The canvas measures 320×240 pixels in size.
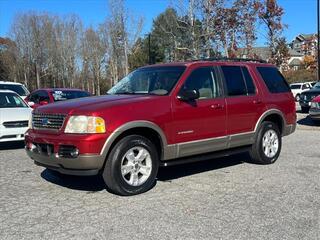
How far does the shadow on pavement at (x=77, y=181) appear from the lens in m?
6.76

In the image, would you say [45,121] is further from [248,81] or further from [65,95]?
[65,95]

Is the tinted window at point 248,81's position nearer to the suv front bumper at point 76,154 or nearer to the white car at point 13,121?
the suv front bumper at point 76,154

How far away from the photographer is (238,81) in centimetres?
798

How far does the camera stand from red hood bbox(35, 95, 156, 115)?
604cm

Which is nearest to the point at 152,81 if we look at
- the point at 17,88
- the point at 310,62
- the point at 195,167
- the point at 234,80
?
the point at 234,80

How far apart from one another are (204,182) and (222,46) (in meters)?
29.7

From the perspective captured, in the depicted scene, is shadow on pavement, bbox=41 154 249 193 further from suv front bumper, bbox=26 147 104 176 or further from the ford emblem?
the ford emblem

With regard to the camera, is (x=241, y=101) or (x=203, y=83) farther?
(x=241, y=101)

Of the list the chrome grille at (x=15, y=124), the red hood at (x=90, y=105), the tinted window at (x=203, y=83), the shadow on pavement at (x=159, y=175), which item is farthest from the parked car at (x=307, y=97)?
the red hood at (x=90, y=105)

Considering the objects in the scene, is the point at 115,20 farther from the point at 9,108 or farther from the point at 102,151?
the point at 102,151

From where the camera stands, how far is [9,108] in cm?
1148

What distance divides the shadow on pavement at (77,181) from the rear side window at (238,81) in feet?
8.59

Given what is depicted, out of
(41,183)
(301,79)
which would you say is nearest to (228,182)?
(41,183)

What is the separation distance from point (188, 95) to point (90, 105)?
1463 millimetres
